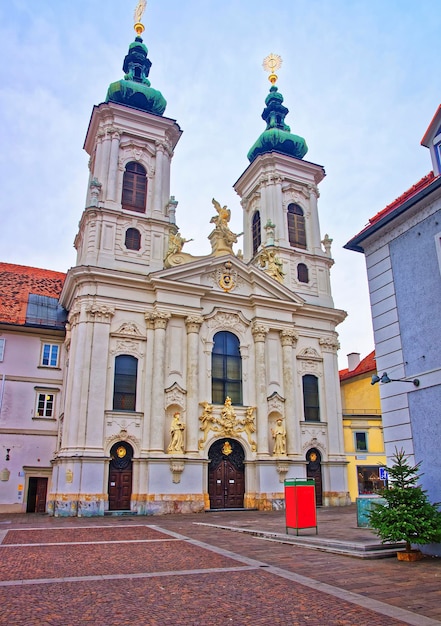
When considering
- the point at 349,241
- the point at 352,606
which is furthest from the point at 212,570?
the point at 349,241

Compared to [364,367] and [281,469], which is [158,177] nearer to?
[281,469]

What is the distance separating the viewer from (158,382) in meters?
27.5

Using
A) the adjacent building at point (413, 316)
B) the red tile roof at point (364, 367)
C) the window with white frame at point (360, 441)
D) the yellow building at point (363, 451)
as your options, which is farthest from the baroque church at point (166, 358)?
the adjacent building at point (413, 316)

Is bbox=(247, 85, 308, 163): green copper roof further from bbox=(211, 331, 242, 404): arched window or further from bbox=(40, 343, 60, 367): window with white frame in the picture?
bbox=(40, 343, 60, 367): window with white frame

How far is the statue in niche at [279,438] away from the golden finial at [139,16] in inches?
1176

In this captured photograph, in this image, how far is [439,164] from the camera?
12.2 metres

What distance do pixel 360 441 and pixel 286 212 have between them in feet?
52.2

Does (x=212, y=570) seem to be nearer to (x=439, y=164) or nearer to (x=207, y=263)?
(x=439, y=164)

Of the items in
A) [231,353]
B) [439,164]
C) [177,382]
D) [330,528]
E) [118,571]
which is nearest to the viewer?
[118,571]

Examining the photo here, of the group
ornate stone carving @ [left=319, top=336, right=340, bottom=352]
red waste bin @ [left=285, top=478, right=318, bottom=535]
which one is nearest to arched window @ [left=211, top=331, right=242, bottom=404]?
ornate stone carving @ [left=319, top=336, right=340, bottom=352]

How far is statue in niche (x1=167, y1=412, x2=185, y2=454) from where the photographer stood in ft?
87.1

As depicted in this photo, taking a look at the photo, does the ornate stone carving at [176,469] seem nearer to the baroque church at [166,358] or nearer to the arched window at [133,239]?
the baroque church at [166,358]

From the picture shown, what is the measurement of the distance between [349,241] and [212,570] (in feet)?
29.3

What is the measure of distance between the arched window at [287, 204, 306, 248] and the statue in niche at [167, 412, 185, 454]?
15585 millimetres
